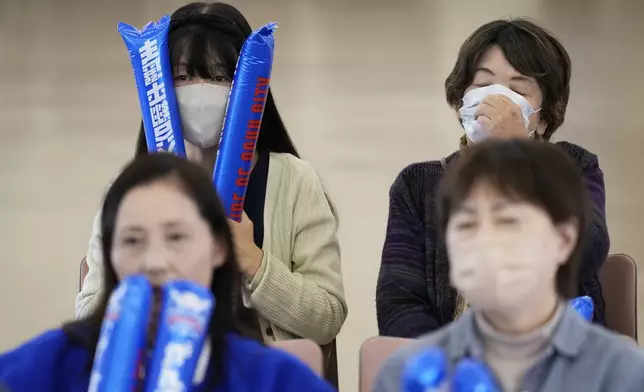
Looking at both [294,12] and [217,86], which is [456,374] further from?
[294,12]

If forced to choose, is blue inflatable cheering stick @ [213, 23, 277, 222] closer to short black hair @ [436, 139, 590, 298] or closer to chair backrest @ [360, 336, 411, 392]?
chair backrest @ [360, 336, 411, 392]

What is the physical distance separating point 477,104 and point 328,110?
2.60m

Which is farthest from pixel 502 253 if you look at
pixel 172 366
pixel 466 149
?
pixel 466 149

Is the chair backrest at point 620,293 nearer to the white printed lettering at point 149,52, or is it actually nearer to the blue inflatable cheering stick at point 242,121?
the blue inflatable cheering stick at point 242,121

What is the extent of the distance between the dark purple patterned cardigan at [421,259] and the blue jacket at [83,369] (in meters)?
0.59

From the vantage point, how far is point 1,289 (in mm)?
3994

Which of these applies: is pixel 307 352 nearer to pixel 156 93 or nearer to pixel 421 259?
pixel 421 259

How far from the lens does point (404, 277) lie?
212cm

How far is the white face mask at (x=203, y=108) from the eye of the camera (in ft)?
7.00

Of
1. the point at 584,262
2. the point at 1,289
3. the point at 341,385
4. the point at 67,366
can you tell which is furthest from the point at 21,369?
the point at 1,289

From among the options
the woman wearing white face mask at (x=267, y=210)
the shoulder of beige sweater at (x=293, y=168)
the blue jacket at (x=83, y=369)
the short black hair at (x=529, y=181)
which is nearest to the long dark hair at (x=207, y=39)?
the woman wearing white face mask at (x=267, y=210)

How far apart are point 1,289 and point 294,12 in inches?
82.0

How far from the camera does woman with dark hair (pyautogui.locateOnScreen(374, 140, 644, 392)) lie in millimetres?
1256

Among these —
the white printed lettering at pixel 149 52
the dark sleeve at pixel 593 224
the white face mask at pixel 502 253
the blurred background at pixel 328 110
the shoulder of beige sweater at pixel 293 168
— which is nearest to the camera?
the white face mask at pixel 502 253
